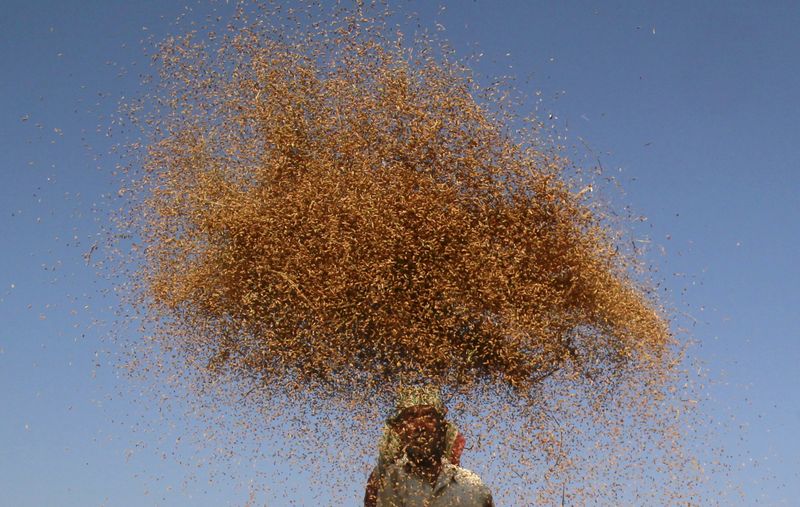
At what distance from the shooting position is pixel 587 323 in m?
10.7

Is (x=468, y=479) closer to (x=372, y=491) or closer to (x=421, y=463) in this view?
(x=421, y=463)

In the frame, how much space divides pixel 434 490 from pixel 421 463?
26 centimetres

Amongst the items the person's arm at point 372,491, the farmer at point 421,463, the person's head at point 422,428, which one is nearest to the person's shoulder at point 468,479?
the farmer at point 421,463

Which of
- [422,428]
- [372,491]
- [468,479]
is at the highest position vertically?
[422,428]

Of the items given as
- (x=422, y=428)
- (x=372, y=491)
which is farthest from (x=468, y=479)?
(x=372, y=491)

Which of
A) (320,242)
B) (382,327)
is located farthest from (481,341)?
(320,242)

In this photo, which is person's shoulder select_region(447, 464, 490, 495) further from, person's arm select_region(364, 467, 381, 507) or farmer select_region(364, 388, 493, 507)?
person's arm select_region(364, 467, 381, 507)

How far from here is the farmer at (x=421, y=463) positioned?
959 cm

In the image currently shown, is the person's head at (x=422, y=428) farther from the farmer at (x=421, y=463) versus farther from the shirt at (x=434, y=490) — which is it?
the shirt at (x=434, y=490)

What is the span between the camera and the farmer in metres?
9.59

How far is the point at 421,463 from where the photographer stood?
9.75 metres

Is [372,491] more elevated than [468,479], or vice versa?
[468,479]

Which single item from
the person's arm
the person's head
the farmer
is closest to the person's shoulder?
the farmer

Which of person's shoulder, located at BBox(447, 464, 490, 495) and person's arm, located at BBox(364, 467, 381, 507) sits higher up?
person's shoulder, located at BBox(447, 464, 490, 495)
